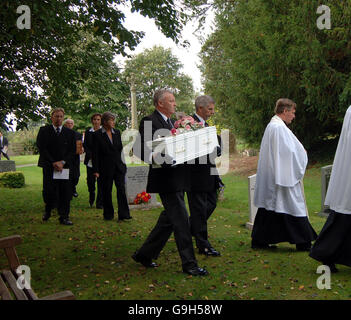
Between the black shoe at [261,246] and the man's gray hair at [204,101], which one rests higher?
the man's gray hair at [204,101]

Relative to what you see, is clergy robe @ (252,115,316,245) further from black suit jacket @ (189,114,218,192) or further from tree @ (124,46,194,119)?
tree @ (124,46,194,119)

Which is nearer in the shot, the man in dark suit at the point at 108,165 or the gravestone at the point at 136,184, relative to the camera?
the man in dark suit at the point at 108,165

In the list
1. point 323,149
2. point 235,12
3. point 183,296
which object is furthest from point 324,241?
point 235,12

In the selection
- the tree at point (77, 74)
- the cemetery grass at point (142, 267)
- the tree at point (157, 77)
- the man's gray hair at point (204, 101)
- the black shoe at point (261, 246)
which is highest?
the tree at point (157, 77)

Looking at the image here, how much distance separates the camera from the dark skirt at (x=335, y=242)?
5453mm

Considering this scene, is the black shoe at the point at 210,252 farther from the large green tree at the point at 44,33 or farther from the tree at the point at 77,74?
the tree at the point at 77,74

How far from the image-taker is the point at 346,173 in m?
5.56

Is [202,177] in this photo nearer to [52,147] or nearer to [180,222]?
[180,222]

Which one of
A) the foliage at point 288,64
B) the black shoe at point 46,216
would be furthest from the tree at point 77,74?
the foliage at point 288,64

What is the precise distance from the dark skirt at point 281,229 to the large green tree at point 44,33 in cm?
402

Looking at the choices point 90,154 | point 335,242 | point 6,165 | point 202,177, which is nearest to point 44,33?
point 90,154

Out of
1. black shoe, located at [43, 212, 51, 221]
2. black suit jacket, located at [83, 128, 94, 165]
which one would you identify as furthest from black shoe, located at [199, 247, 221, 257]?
black suit jacket, located at [83, 128, 94, 165]

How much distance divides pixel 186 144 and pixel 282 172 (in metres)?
2.27

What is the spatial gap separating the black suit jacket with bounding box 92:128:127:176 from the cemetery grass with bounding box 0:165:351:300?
3.90ft
